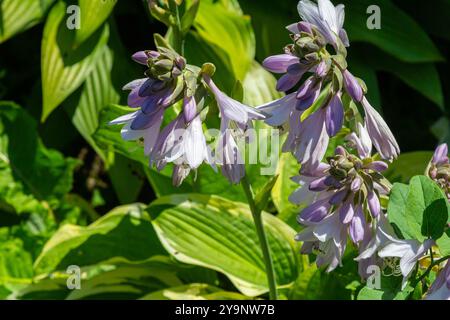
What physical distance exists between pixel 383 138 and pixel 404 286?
9.1 inches

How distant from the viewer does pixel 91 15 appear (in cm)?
222

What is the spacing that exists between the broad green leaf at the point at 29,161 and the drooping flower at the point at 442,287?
1295mm

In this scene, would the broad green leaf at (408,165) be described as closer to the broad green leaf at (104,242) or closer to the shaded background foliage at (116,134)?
the shaded background foliage at (116,134)

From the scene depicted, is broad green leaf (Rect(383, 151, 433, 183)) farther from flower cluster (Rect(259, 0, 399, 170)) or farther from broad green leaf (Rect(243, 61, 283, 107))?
flower cluster (Rect(259, 0, 399, 170))

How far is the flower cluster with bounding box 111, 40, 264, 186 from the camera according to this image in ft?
3.82

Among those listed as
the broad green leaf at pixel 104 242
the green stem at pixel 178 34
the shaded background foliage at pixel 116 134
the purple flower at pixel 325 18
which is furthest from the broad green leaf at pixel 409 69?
the purple flower at pixel 325 18

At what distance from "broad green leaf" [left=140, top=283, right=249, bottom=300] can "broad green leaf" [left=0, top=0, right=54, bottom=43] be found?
954 mm

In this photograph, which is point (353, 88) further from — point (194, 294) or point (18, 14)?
point (18, 14)

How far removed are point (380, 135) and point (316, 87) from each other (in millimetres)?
168

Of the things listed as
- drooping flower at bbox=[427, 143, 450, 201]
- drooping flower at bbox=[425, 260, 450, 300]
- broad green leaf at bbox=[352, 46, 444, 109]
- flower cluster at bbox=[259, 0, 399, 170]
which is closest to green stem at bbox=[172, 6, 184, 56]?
flower cluster at bbox=[259, 0, 399, 170]

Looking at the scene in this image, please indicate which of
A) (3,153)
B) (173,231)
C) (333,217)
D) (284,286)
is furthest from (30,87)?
(333,217)

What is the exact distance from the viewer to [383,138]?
4.05 ft

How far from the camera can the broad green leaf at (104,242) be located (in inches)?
77.2

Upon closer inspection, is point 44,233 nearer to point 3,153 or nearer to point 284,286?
point 3,153
